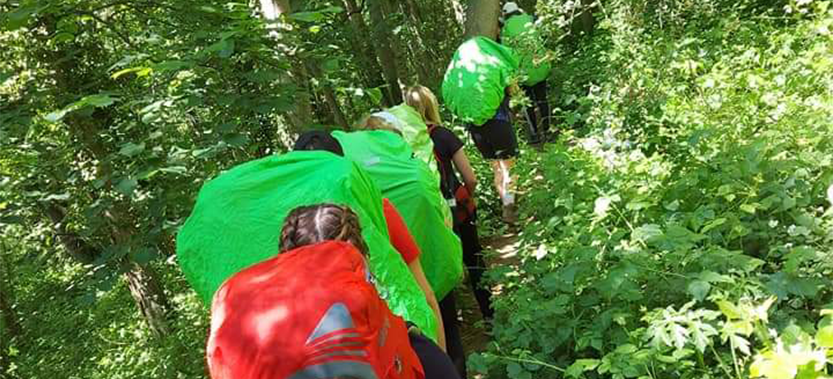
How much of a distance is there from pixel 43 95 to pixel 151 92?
0.59 m

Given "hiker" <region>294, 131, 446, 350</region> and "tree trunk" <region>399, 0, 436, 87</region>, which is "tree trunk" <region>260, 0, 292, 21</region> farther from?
"tree trunk" <region>399, 0, 436, 87</region>

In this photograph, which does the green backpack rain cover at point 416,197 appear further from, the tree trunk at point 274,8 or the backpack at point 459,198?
the backpack at point 459,198

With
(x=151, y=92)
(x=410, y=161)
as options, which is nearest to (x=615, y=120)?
(x=410, y=161)

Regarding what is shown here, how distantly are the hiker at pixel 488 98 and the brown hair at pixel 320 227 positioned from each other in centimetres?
370

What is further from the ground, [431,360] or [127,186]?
[127,186]

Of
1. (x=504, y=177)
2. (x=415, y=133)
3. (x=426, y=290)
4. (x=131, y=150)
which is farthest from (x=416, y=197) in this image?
(x=504, y=177)

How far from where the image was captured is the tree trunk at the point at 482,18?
7211mm

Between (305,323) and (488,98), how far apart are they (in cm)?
449

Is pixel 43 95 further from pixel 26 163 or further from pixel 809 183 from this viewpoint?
pixel 809 183

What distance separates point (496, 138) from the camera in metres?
5.86

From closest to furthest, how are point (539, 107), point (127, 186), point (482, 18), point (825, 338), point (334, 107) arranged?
point (825, 338), point (127, 186), point (334, 107), point (482, 18), point (539, 107)

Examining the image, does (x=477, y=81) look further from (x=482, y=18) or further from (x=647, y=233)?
(x=647, y=233)

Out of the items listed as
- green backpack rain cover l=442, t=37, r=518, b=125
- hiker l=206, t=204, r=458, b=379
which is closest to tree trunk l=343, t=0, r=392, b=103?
green backpack rain cover l=442, t=37, r=518, b=125

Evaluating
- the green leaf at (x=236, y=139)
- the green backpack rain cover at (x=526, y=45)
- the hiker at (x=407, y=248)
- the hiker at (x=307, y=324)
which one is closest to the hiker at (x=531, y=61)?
the green backpack rain cover at (x=526, y=45)
